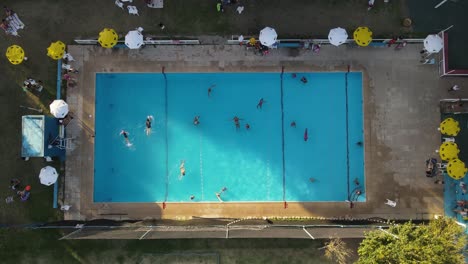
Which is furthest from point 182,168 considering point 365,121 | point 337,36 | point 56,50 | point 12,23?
point 12,23

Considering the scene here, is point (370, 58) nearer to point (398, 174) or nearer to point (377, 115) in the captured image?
point (377, 115)

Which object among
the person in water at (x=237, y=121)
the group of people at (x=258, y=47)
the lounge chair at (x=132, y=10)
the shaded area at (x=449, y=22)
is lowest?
the person in water at (x=237, y=121)

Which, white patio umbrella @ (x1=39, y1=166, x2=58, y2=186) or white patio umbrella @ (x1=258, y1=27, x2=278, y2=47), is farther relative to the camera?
white patio umbrella @ (x1=258, y1=27, x2=278, y2=47)

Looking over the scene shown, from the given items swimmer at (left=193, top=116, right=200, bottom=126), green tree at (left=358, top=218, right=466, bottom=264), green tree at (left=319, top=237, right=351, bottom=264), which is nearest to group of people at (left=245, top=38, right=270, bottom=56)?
swimmer at (left=193, top=116, right=200, bottom=126)

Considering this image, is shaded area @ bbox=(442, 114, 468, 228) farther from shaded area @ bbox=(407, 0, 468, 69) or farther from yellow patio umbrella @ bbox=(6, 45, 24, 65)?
yellow patio umbrella @ bbox=(6, 45, 24, 65)

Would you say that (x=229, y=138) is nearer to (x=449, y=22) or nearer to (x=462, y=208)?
(x=462, y=208)

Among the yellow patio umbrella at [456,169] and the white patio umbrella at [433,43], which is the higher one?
the white patio umbrella at [433,43]

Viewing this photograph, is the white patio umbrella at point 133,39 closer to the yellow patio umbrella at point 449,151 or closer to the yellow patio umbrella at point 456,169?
the yellow patio umbrella at point 449,151

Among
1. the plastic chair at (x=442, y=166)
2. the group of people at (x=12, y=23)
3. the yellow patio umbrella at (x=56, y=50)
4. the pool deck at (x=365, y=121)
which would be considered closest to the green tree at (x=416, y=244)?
the pool deck at (x=365, y=121)
